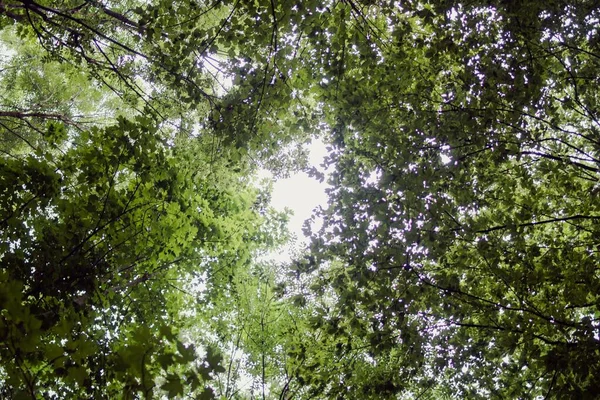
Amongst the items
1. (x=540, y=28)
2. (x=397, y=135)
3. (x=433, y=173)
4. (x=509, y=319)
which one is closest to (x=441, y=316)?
(x=509, y=319)

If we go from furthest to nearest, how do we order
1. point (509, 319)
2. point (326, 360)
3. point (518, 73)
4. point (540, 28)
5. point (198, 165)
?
point (198, 165) → point (326, 360) → point (540, 28) → point (518, 73) → point (509, 319)

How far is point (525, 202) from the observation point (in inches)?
165

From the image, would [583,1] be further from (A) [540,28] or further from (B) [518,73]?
(B) [518,73]

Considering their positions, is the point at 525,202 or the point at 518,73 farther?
the point at 525,202

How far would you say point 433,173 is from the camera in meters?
3.58

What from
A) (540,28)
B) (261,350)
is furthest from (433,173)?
(261,350)

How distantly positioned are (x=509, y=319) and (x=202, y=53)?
345 centimetres

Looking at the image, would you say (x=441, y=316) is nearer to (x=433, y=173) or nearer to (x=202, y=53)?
(x=433, y=173)

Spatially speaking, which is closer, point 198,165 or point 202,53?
point 202,53

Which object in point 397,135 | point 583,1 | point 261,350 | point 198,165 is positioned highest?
point 198,165

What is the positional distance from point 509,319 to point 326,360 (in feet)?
9.21

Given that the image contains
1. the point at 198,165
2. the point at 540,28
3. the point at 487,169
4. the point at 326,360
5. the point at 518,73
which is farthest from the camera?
the point at 198,165

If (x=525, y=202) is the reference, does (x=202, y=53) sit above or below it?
above

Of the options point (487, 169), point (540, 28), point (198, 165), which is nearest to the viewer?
point (540, 28)
